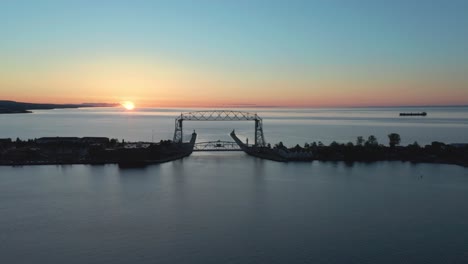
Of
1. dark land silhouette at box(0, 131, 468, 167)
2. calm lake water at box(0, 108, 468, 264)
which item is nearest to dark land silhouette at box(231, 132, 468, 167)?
dark land silhouette at box(0, 131, 468, 167)

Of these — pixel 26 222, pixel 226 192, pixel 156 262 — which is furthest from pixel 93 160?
pixel 156 262

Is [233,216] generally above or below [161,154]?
below

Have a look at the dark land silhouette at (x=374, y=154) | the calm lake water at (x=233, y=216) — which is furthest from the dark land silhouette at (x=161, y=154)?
the calm lake water at (x=233, y=216)

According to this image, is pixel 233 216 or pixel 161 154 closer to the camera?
pixel 233 216

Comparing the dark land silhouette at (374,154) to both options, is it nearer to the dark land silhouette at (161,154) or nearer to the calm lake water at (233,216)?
the dark land silhouette at (161,154)

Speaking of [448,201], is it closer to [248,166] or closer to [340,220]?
[340,220]

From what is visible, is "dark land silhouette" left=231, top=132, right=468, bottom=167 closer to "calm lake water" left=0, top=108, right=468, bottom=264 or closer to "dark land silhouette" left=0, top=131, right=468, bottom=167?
"dark land silhouette" left=0, top=131, right=468, bottom=167

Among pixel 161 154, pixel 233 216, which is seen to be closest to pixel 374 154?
pixel 161 154

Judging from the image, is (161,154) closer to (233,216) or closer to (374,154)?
(374,154)
